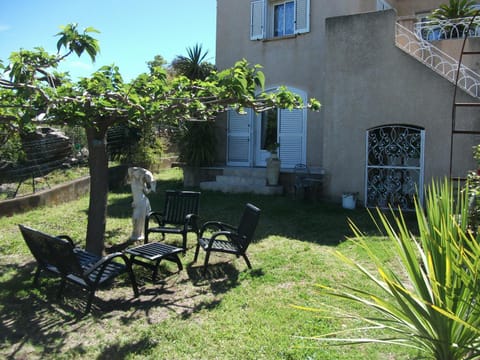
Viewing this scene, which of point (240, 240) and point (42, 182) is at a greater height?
point (42, 182)

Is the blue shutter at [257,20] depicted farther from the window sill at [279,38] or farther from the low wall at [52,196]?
the low wall at [52,196]

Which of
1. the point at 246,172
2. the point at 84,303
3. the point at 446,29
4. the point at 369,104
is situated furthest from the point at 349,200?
the point at 84,303

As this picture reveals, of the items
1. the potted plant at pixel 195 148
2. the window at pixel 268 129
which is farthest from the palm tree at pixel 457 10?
the potted plant at pixel 195 148

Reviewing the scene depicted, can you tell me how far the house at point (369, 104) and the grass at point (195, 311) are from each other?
282 centimetres

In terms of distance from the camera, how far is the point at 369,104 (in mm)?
9617

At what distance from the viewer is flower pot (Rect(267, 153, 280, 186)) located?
446 inches

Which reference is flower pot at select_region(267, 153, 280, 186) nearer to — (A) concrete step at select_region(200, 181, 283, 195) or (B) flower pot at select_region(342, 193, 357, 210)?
(A) concrete step at select_region(200, 181, 283, 195)

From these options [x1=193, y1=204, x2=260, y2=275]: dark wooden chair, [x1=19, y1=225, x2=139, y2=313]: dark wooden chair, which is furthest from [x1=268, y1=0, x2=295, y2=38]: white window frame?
[x1=19, y1=225, x2=139, y2=313]: dark wooden chair

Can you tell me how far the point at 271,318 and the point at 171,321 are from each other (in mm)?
1008

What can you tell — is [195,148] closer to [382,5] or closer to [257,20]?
[257,20]

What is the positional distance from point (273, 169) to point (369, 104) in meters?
3.06

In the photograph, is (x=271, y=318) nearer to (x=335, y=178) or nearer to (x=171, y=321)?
(x=171, y=321)

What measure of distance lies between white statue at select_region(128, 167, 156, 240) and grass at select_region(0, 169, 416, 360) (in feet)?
1.08

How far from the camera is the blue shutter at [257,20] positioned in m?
12.6
